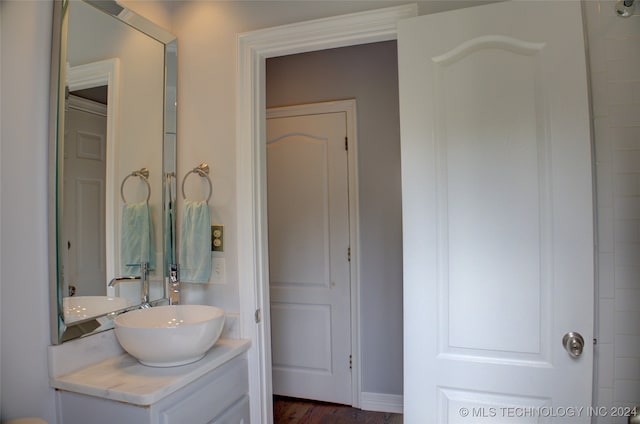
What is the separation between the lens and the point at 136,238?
5.62ft

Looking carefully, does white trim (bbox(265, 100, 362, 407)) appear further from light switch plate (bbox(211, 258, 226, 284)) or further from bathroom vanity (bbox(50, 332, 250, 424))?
bathroom vanity (bbox(50, 332, 250, 424))

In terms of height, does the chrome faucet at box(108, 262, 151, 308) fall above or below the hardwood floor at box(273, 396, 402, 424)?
above

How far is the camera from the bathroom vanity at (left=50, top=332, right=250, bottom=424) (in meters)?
1.25

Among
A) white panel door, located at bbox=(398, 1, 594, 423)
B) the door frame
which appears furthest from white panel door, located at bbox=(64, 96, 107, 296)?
white panel door, located at bbox=(398, 1, 594, 423)

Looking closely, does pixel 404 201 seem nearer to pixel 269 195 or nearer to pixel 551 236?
pixel 551 236

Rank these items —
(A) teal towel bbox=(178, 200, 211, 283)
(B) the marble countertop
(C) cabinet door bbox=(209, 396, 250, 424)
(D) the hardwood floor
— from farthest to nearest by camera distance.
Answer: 1. (D) the hardwood floor
2. (A) teal towel bbox=(178, 200, 211, 283)
3. (C) cabinet door bbox=(209, 396, 250, 424)
4. (B) the marble countertop

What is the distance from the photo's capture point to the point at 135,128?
5.55 feet

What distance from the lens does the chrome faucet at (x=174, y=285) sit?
1783mm

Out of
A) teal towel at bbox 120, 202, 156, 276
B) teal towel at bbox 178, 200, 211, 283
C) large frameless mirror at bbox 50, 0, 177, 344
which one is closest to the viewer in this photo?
large frameless mirror at bbox 50, 0, 177, 344

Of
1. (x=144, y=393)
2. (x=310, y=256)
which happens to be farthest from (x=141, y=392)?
(x=310, y=256)

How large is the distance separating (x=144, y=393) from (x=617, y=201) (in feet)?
5.54

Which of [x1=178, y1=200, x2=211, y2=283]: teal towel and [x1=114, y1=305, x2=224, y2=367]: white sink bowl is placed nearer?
[x1=114, y1=305, x2=224, y2=367]: white sink bowl

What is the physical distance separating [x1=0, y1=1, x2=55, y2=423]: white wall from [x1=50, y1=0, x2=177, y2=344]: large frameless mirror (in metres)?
0.04

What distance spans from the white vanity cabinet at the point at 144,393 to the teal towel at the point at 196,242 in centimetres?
38
